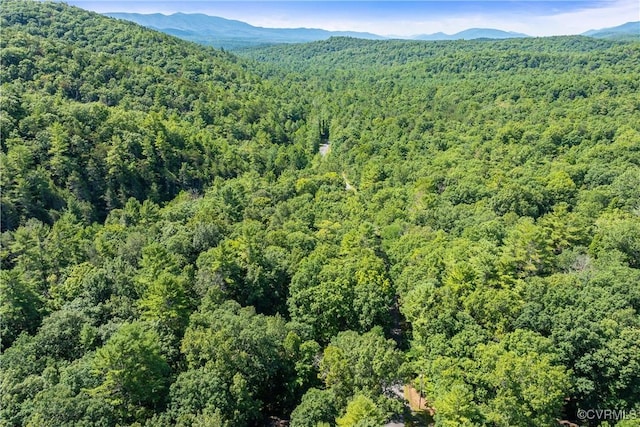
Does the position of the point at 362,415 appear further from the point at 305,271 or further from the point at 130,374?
the point at 305,271

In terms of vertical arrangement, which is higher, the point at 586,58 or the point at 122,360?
the point at 586,58

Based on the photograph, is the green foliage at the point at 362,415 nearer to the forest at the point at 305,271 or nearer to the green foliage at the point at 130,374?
the forest at the point at 305,271

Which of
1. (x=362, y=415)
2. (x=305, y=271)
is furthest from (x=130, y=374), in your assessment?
(x=305, y=271)

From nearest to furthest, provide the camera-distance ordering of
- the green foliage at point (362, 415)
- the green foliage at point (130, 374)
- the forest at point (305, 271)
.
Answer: the green foliage at point (362, 415) → the green foliage at point (130, 374) → the forest at point (305, 271)

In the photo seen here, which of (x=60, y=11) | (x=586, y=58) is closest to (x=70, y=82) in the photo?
(x=60, y=11)

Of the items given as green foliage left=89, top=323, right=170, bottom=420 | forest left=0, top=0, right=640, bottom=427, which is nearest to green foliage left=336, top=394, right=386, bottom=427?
forest left=0, top=0, right=640, bottom=427

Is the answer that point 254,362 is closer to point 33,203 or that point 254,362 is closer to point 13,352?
point 13,352

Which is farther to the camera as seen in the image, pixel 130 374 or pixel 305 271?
pixel 305 271

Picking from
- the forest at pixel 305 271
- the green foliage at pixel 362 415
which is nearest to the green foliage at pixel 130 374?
the forest at pixel 305 271
